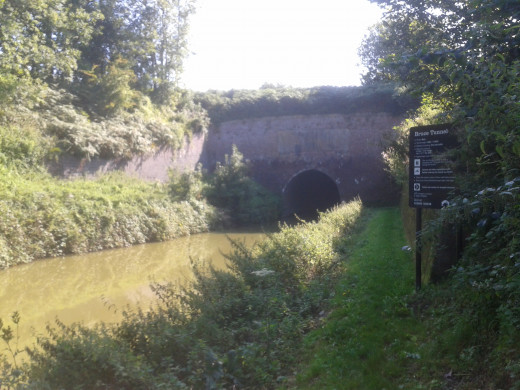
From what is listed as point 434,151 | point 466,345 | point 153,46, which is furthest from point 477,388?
point 153,46

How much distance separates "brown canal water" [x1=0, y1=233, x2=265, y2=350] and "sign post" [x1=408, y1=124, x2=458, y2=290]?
3.83m

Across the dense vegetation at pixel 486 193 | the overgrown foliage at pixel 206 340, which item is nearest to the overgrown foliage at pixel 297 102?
the overgrown foliage at pixel 206 340

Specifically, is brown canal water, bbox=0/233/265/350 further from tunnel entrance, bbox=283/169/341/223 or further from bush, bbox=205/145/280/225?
tunnel entrance, bbox=283/169/341/223

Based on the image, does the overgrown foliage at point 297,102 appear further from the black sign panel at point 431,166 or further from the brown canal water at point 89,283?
the black sign panel at point 431,166

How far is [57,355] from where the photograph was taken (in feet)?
16.2

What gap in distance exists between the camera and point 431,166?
631 cm

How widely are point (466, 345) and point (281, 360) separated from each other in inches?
77.0

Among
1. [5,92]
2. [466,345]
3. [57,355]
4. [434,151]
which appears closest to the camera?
[466,345]

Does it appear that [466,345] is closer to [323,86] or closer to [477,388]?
[477,388]

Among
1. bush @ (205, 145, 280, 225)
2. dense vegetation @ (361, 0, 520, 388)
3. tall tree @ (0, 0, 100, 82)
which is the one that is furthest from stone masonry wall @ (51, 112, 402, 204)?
Result: dense vegetation @ (361, 0, 520, 388)

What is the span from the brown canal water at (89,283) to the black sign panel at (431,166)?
3857mm

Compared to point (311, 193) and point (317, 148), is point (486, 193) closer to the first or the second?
point (317, 148)

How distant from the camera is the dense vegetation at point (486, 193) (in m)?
3.83

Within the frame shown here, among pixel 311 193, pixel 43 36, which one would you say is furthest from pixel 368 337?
pixel 311 193
